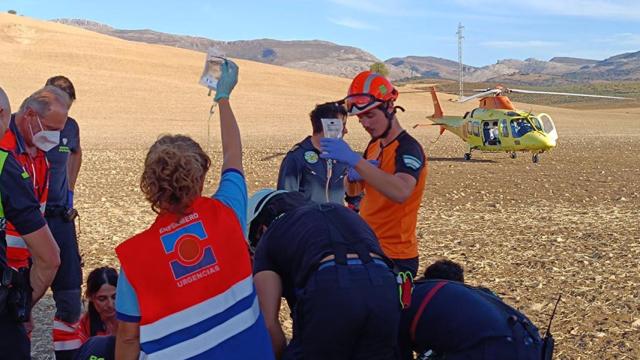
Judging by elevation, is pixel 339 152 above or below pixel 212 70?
below

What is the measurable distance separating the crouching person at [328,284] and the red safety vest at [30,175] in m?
1.53

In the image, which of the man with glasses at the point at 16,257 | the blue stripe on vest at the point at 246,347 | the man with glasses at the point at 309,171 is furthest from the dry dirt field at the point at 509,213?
the blue stripe on vest at the point at 246,347

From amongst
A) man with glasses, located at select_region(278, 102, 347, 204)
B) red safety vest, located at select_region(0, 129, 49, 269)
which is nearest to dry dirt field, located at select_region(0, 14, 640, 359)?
red safety vest, located at select_region(0, 129, 49, 269)

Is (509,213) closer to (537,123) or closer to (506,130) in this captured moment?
(506,130)

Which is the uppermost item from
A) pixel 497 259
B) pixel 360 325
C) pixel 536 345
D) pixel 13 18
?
pixel 13 18

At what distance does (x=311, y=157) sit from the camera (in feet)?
19.3

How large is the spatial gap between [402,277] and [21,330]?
70.8 inches

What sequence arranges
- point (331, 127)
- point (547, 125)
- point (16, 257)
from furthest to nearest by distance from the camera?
point (547, 125), point (331, 127), point (16, 257)

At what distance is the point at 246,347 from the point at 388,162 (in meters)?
1.82

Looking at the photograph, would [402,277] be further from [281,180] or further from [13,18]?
[13,18]

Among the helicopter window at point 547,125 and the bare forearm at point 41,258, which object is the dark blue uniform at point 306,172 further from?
Answer: the helicopter window at point 547,125

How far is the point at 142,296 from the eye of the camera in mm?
2570

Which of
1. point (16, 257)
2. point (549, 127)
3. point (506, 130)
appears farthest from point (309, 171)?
point (549, 127)

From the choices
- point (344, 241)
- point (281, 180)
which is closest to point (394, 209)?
point (344, 241)
